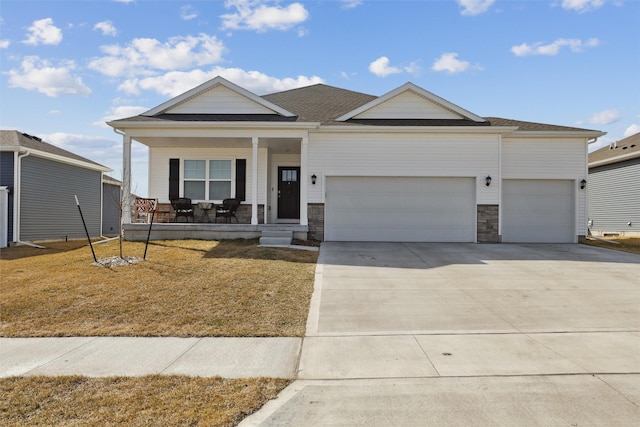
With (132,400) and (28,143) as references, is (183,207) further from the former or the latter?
(132,400)

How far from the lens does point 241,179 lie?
14.8 metres

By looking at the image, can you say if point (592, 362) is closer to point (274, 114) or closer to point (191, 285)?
point (191, 285)

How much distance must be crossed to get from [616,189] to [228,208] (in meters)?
18.1

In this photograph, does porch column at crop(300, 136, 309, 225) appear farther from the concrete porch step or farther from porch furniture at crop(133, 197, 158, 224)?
porch furniture at crop(133, 197, 158, 224)

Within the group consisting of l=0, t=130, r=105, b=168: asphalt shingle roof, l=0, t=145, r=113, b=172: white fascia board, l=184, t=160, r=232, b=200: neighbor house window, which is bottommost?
l=184, t=160, r=232, b=200: neighbor house window

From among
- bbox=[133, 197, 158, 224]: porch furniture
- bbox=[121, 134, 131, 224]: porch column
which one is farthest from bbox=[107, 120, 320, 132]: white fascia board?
bbox=[133, 197, 158, 224]: porch furniture

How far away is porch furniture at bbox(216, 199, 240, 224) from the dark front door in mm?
1840

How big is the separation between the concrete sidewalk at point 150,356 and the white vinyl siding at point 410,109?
10762mm

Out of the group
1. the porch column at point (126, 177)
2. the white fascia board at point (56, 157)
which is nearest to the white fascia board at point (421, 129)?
the porch column at point (126, 177)

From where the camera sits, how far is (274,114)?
1386 centimetres

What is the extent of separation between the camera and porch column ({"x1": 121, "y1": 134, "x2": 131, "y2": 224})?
12.4 m

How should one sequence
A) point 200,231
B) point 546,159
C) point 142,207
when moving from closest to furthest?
point 200,231
point 142,207
point 546,159

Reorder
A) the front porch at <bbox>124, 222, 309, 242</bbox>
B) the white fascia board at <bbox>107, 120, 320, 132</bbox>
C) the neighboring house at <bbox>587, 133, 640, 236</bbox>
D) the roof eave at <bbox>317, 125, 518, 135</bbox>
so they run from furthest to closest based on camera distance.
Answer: the neighboring house at <bbox>587, 133, 640, 236</bbox> → the roof eave at <bbox>317, 125, 518, 135</bbox> → the white fascia board at <bbox>107, 120, 320, 132</bbox> → the front porch at <bbox>124, 222, 309, 242</bbox>

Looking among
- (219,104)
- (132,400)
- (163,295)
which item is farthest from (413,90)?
(132,400)
